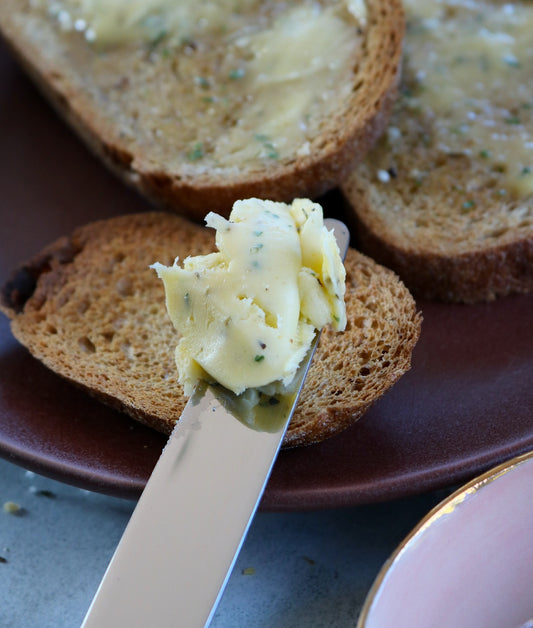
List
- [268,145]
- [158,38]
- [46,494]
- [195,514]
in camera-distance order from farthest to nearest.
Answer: [158,38], [268,145], [46,494], [195,514]

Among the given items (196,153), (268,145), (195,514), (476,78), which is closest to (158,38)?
(196,153)

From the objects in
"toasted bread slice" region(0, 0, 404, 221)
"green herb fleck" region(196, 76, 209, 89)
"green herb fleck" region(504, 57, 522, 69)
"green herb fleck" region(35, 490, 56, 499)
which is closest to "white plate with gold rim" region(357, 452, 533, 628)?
"green herb fleck" region(35, 490, 56, 499)

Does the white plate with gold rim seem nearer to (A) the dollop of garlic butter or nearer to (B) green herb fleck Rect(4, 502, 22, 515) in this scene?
(A) the dollop of garlic butter

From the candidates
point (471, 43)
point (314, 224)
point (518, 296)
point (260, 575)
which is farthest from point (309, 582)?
point (471, 43)

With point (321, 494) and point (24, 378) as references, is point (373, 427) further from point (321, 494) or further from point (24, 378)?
point (24, 378)

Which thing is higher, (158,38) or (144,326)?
(158,38)

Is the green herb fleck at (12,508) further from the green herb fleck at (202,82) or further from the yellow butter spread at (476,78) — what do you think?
the yellow butter spread at (476,78)

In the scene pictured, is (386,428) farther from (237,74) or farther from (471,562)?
(237,74)
